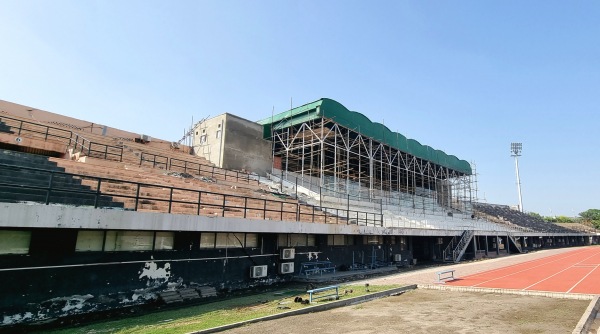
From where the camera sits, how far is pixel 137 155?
74.6ft

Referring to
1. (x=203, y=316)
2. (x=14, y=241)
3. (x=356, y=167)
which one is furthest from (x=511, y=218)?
(x=14, y=241)

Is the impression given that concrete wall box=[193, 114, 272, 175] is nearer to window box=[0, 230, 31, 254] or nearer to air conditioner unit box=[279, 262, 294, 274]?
air conditioner unit box=[279, 262, 294, 274]

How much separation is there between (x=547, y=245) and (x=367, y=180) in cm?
4235

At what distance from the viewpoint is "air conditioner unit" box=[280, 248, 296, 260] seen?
16156mm

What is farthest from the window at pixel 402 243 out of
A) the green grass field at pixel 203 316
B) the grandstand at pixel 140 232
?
the green grass field at pixel 203 316

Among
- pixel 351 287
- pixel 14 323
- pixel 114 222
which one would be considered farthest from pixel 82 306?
pixel 351 287

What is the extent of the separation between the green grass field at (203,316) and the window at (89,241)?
2.14 m

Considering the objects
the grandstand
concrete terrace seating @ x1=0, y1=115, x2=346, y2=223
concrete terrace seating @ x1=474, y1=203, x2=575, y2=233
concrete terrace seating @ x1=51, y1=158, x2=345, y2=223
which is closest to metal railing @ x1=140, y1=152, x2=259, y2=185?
concrete terrace seating @ x1=0, y1=115, x2=346, y2=223

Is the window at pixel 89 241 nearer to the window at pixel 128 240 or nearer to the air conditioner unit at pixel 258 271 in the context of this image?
the window at pixel 128 240

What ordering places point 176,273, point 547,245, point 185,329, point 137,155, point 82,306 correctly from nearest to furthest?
1. point 185,329
2. point 82,306
3. point 176,273
4. point 137,155
5. point 547,245

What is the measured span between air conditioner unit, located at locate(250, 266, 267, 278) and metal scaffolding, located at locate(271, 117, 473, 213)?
11022mm

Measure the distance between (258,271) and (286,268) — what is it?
1.86m

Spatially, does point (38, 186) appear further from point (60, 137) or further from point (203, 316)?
point (60, 137)

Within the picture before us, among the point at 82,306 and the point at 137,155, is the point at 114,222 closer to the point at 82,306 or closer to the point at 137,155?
the point at 82,306
